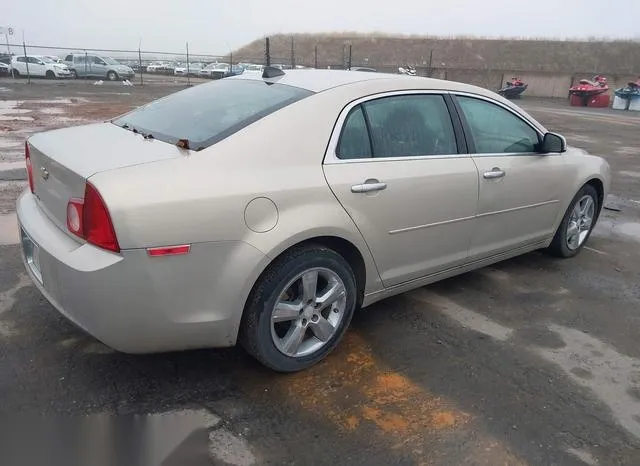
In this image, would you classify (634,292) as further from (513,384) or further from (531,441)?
(531,441)

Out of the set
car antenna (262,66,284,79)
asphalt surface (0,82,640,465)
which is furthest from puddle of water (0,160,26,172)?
car antenna (262,66,284,79)

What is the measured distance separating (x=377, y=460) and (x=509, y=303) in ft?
6.87

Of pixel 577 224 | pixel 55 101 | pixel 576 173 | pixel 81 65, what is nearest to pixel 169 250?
pixel 576 173

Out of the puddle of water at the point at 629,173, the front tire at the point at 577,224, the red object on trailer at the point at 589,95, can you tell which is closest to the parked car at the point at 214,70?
the red object on trailer at the point at 589,95

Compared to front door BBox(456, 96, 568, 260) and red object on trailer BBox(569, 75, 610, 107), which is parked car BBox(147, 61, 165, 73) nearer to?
red object on trailer BBox(569, 75, 610, 107)

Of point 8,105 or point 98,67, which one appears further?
point 98,67

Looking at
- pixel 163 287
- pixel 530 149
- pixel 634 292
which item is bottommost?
pixel 634 292

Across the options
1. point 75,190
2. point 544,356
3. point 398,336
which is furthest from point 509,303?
point 75,190

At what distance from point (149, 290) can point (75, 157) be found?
802 mm

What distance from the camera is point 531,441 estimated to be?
257 centimetres

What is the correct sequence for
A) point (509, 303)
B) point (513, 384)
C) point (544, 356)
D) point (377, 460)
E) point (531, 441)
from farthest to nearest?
point (509, 303), point (544, 356), point (513, 384), point (531, 441), point (377, 460)

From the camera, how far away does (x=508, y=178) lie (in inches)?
156

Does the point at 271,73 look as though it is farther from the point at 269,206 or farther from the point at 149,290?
the point at 149,290

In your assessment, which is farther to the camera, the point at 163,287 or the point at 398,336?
the point at 398,336
